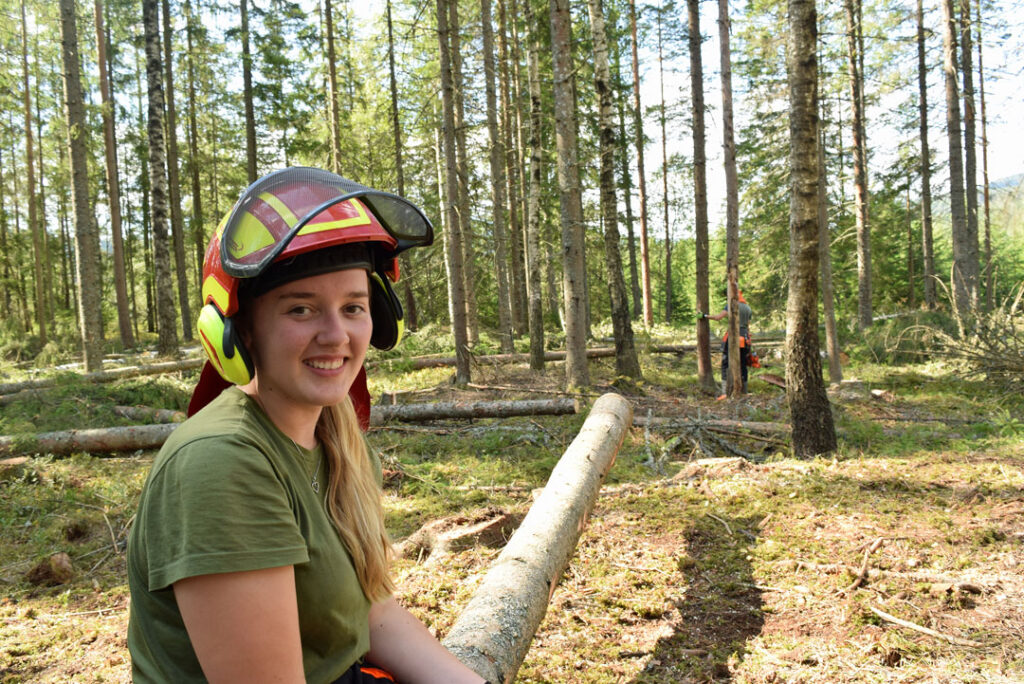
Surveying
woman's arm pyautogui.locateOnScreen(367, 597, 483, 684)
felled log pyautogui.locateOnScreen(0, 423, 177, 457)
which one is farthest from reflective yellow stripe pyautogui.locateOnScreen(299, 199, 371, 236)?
felled log pyautogui.locateOnScreen(0, 423, 177, 457)

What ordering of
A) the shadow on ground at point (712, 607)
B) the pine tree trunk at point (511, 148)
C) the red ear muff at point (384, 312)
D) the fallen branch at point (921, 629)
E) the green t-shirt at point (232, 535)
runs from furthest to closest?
the pine tree trunk at point (511, 148) < the shadow on ground at point (712, 607) < the fallen branch at point (921, 629) < the red ear muff at point (384, 312) < the green t-shirt at point (232, 535)

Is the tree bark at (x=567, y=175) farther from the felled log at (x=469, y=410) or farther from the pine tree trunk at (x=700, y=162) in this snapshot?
the pine tree trunk at (x=700, y=162)

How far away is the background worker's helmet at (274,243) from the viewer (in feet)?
4.65

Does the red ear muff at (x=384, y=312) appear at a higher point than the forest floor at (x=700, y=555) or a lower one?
higher

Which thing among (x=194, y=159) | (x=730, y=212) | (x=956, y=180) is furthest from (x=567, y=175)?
(x=194, y=159)

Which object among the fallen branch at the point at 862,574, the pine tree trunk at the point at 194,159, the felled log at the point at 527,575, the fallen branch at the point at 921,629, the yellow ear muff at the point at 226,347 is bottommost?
the fallen branch at the point at 921,629

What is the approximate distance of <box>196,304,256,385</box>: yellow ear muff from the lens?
1.44 metres

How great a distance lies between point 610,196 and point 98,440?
8.50m

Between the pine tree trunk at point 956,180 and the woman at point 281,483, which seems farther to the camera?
the pine tree trunk at point 956,180

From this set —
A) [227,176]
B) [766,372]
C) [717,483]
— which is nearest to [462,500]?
[717,483]

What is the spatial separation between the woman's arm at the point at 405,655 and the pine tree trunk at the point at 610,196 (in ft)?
33.1

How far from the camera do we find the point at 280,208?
4.80 ft

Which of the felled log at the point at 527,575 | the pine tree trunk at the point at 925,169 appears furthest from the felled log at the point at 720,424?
the pine tree trunk at the point at 925,169

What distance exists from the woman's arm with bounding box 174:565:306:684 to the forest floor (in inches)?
88.0
